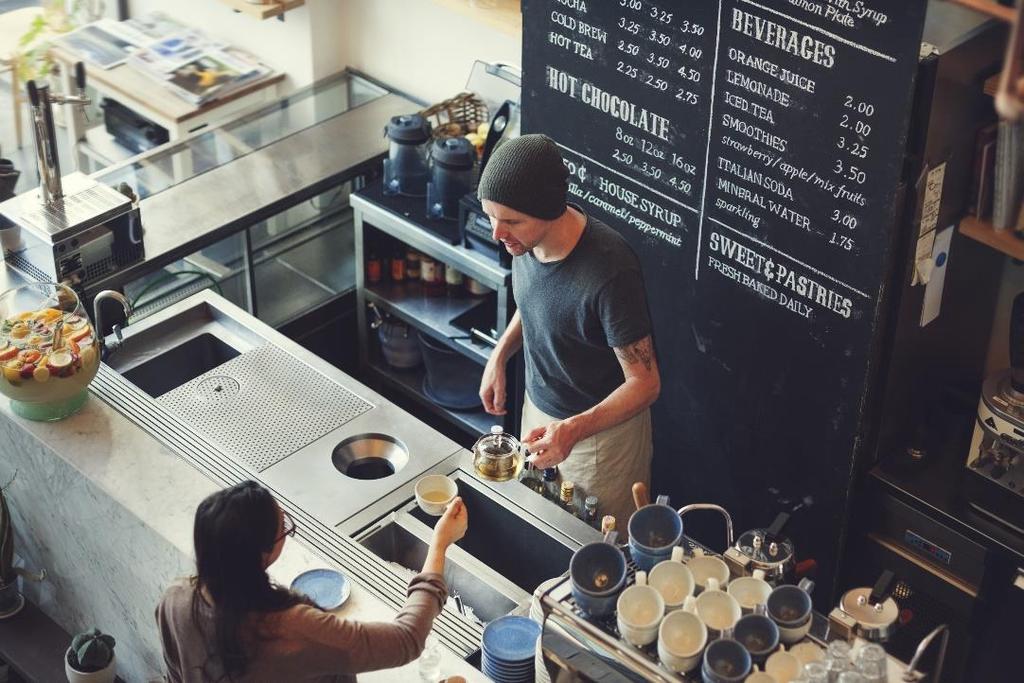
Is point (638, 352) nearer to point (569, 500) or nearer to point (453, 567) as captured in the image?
point (569, 500)

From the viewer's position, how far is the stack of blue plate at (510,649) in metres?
2.67

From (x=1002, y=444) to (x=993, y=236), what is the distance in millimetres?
543

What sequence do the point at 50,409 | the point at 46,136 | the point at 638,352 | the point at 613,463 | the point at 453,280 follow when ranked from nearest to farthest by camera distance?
1. the point at 638,352
2. the point at 50,409
3. the point at 613,463
4. the point at 46,136
5. the point at 453,280

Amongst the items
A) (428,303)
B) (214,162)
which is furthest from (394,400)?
(214,162)

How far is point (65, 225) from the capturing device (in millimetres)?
3857

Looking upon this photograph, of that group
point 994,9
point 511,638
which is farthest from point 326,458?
point 994,9

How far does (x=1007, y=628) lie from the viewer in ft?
11.1

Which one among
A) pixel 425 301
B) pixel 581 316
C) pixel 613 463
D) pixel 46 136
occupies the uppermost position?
pixel 46 136

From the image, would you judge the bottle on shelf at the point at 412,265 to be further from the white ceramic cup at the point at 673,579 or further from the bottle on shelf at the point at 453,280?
the white ceramic cup at the point at 673,579

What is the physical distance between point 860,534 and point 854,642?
1.40 m

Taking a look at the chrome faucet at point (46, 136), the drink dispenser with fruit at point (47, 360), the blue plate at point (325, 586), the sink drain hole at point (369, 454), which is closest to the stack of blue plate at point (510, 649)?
the blue plate at point (325, 586)

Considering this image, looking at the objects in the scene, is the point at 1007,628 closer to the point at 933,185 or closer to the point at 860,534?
the point at 860,534

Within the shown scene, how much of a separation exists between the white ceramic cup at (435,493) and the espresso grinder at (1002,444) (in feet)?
4.46

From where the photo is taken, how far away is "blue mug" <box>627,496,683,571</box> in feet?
7.95
